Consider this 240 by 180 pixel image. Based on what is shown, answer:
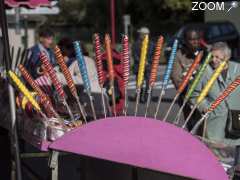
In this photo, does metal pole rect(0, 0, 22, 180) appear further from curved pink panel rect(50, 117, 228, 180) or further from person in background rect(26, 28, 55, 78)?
person in background rect(26, 28, 55, 78)

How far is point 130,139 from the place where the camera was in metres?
3.10

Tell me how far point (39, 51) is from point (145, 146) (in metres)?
3.78

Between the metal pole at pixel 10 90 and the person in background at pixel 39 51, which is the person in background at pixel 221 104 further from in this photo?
the person in background at pixel 39 51

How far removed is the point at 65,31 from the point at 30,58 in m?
37.6

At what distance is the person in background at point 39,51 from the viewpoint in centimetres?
643

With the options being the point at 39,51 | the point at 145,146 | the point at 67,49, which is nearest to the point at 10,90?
the point at 145,146

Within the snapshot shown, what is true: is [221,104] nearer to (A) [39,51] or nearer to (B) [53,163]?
(B) [53,163]

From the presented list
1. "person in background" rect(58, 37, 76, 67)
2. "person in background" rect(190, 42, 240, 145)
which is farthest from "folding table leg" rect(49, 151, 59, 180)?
"person in background" rect(58, 37, 76, 67)

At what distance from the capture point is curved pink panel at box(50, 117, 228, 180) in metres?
2.99

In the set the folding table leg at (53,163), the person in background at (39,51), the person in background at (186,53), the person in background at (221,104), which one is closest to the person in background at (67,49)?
the person in background at (39,51)

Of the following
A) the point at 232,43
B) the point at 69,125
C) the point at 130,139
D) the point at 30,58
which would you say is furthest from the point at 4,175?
the point at 232,43

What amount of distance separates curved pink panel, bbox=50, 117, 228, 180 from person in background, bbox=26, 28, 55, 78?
9.52ft

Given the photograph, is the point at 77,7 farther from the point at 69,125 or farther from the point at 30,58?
the point at 69,125

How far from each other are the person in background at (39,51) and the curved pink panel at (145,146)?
2901 mm
